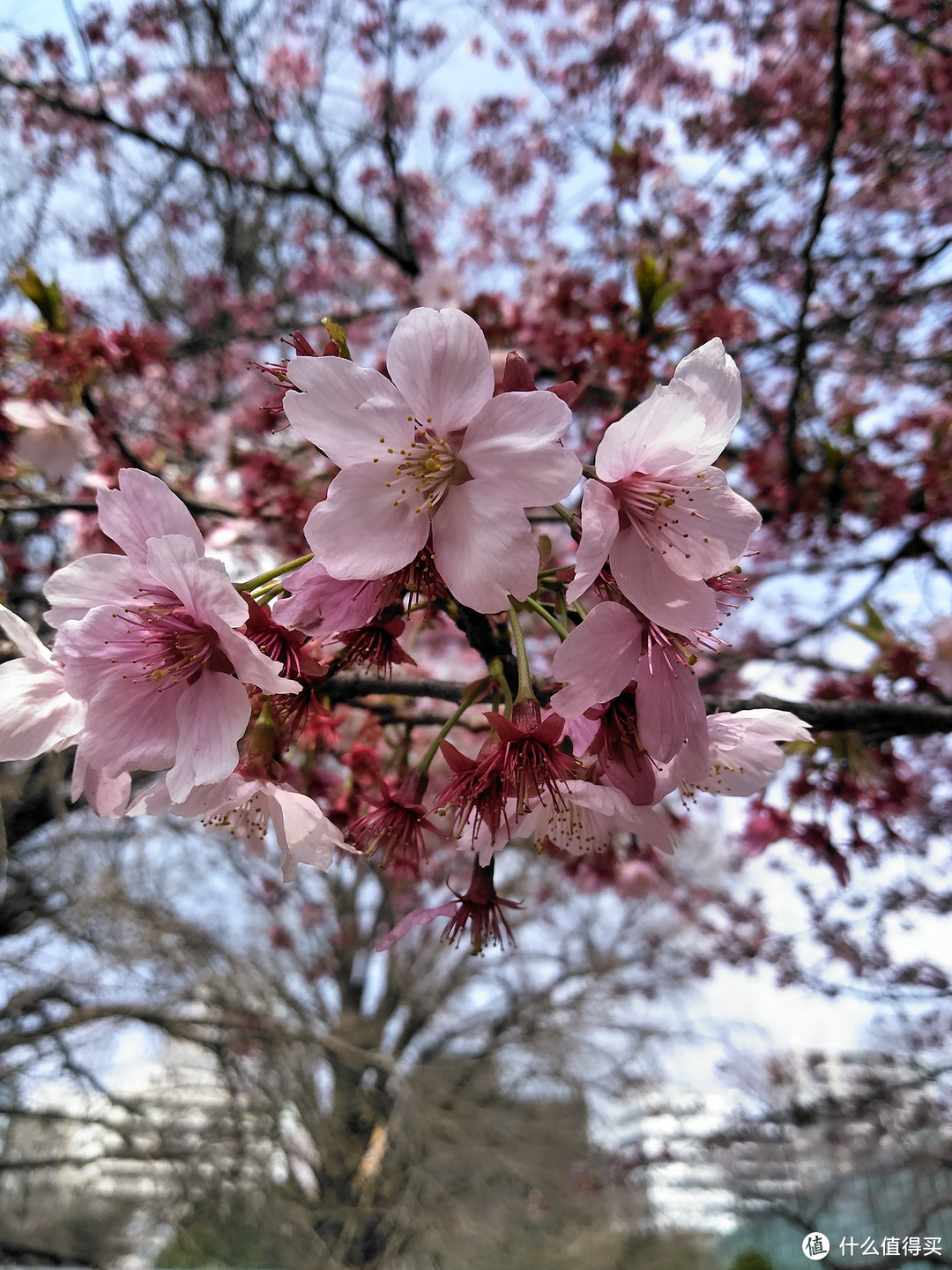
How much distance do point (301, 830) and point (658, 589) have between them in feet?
1.77

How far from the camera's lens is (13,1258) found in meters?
4.04

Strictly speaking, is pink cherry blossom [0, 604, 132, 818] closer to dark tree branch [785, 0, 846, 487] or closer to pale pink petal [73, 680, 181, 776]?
pale pink petal [73, 680, 181, 776]

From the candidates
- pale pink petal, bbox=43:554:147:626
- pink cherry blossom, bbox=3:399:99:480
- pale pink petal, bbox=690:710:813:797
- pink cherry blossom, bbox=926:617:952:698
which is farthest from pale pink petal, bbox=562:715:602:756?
pink cherry blossom, bbox=3:399:99:480

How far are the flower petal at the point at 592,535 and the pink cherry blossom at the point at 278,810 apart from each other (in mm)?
460

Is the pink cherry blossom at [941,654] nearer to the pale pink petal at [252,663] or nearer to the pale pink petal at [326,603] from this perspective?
the pale pink petal at [326,603]

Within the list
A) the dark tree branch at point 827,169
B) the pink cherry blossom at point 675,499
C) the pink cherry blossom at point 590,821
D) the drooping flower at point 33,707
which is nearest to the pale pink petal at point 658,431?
the pink cherry blossom at point 675,499

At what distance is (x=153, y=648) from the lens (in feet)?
2.92

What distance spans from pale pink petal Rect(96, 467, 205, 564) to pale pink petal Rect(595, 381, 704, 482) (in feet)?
1.52

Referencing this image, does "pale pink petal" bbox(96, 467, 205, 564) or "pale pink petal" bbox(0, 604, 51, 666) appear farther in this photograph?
"pale pink petal" bbox(0, 604, 51, 666)


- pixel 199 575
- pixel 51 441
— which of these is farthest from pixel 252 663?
pixel 51 441

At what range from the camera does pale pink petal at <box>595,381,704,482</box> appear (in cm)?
81

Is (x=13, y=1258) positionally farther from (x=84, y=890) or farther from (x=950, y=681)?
(x=950, y=681)

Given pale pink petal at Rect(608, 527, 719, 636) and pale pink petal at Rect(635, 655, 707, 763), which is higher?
pale pink petal at Rect(608, 527, 719, 636)

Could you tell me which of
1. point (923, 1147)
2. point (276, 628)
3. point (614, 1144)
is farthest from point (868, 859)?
point (614, 1144)
